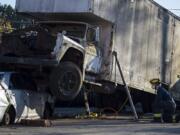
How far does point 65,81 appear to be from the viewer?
52.7 feet

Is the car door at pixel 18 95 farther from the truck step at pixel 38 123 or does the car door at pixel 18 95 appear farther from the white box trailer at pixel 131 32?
the white box trailer at pixel 131 32

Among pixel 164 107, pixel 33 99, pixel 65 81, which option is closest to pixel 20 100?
pixel 33 99

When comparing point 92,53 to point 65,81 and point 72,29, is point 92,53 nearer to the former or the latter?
point 72,29

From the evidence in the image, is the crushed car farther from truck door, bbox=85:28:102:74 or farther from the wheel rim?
truck door, bbox=85:28:102:74

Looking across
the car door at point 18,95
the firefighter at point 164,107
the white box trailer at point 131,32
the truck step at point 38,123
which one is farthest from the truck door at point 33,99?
the firefighter at point 164,107

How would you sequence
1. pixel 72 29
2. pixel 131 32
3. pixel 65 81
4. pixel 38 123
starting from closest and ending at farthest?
pixel 38 123
pixel 65 81
pixel 72 29
pixel 131 32

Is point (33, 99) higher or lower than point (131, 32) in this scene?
lower

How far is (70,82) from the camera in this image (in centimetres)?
1633

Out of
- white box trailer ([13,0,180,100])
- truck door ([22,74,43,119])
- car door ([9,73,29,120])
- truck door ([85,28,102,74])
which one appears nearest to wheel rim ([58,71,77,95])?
truck door ([22,74,43,119])

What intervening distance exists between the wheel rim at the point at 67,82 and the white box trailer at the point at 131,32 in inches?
90.5

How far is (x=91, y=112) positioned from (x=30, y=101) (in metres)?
4.91

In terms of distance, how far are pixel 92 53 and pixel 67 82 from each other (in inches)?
79.7

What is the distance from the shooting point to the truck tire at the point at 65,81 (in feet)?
51.8

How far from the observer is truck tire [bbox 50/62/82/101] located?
621 inches
